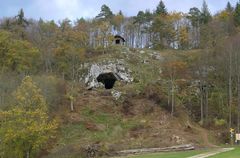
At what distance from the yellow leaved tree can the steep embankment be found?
6107 mm

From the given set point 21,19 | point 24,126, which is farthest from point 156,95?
point 21,19

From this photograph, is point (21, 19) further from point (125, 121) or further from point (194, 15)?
point (125, 121)

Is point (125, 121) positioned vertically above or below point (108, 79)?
below

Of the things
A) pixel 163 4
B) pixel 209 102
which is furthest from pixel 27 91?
pixel 163 4

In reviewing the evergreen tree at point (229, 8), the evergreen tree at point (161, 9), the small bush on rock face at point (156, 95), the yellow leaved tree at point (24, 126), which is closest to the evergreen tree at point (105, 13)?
the evergreen tree at point (161, 9)

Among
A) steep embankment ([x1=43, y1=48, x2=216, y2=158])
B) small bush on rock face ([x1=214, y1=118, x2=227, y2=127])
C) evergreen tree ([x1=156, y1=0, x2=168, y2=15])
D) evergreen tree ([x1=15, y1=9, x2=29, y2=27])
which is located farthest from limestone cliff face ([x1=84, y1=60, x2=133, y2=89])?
evergreen tree ([x1=156, y1=0, x2=168, y2=15])

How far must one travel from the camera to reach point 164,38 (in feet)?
254

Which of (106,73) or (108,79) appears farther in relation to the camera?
(108,79)

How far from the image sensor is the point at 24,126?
31.2 m

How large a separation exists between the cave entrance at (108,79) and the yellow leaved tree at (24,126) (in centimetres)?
2346

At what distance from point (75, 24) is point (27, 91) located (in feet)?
155

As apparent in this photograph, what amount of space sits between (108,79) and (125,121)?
43.9ft

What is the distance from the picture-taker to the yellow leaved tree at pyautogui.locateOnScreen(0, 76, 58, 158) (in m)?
31.0

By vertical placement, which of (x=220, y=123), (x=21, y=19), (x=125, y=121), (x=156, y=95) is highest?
(x=21, y=19)
